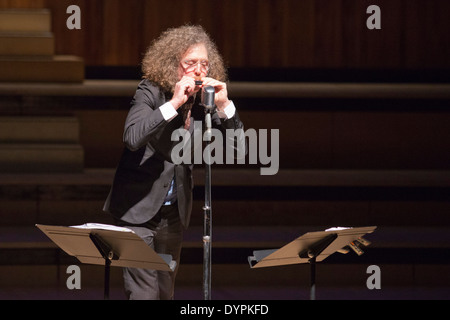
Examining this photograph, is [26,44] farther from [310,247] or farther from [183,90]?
[310,247]

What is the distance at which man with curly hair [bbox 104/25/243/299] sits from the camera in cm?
275

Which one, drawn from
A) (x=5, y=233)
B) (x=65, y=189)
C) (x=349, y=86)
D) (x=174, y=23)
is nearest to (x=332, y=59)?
(x=349, y=86)

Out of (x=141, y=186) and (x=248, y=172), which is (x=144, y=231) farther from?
(x=248, y=172)

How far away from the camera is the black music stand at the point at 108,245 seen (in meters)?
2.30

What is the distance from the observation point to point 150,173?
278 centimetres

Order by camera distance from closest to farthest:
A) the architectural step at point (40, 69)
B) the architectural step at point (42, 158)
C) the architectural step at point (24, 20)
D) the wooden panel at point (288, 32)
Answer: the architectural step at point (42, 158) < the architectural step at point (40, 69) < the architectural step at point (24, 20) < the wooden panel at point (288, 32)

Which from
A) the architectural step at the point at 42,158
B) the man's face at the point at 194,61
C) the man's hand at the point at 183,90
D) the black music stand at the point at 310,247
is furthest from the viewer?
the architectural step at the point at 42,158

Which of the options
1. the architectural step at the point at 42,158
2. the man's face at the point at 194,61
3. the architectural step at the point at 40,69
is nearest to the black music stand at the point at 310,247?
the man's face at the point at 194,61

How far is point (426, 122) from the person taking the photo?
5.39 meters

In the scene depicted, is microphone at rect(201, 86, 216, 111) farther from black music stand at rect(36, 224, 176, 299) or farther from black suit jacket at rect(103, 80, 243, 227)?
black music stand at rect(36, 224, 176, 299)

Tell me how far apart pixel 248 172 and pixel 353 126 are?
2.66 ft

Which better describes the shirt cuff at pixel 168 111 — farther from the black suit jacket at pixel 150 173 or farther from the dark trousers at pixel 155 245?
the dark trousers at pixel 155 245

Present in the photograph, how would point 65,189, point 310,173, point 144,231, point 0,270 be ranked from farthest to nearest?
point 310,173 < point 65,189 < point 0,270 < point 144,231

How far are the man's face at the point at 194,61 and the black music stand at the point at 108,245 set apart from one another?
0.68 m
